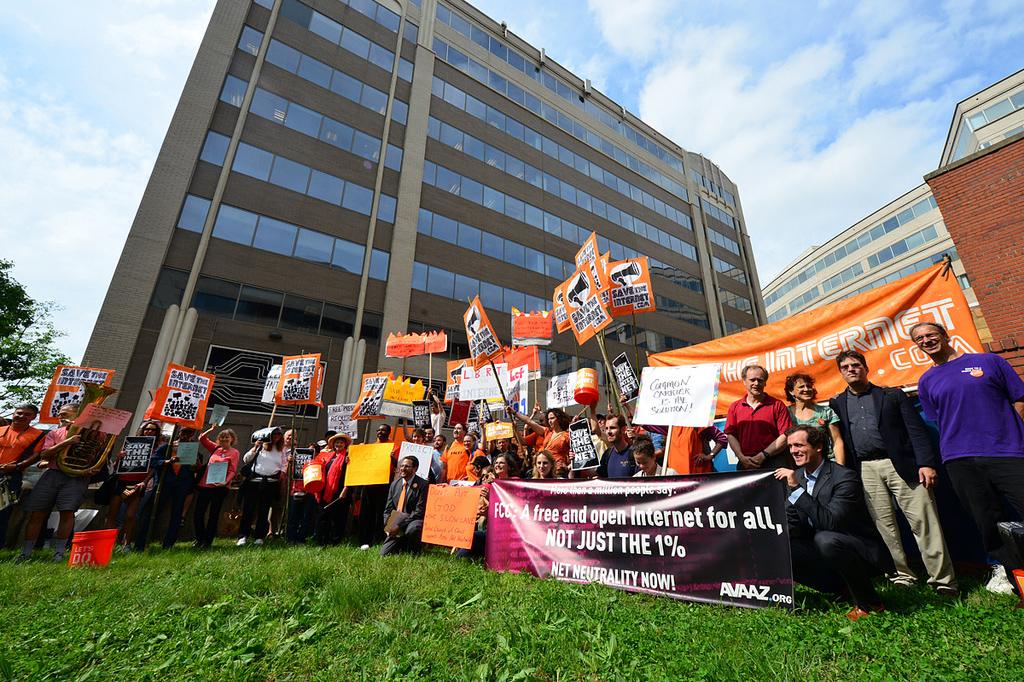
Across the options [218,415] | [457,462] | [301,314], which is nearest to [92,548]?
[218,415]

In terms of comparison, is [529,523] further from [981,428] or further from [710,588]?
[981,428]

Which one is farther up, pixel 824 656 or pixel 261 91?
pixel 261 91

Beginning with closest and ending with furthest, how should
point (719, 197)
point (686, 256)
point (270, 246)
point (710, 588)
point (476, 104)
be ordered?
1. point (710, 588)
2. point (270, 246)
3. point (476, 104)
4. point (686, 256)
5. point (719, 197)

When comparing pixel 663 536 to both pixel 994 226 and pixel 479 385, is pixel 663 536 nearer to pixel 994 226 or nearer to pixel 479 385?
pixel 479 385

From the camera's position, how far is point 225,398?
53.9 feet

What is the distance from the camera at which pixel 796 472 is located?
3.99 metres

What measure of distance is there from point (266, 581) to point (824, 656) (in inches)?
Answer: 178

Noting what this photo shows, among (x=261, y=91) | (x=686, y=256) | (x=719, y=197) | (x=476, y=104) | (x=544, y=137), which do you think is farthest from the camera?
(x=719, y=197)

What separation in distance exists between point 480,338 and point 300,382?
188 inches

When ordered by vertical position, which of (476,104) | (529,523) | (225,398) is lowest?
(529,523)

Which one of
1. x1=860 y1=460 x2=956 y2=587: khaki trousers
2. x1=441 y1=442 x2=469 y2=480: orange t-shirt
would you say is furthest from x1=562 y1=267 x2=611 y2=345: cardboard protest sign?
x1=860 y1=460 x2=956 y2=587: khaki trousers

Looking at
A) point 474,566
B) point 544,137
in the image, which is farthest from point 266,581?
point 544,137

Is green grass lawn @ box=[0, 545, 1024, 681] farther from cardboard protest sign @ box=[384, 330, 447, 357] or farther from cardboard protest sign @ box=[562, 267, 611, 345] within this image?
cardboard protest sign @ box=[384, 330, 447, 357]

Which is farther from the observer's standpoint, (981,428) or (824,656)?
(981,428)
